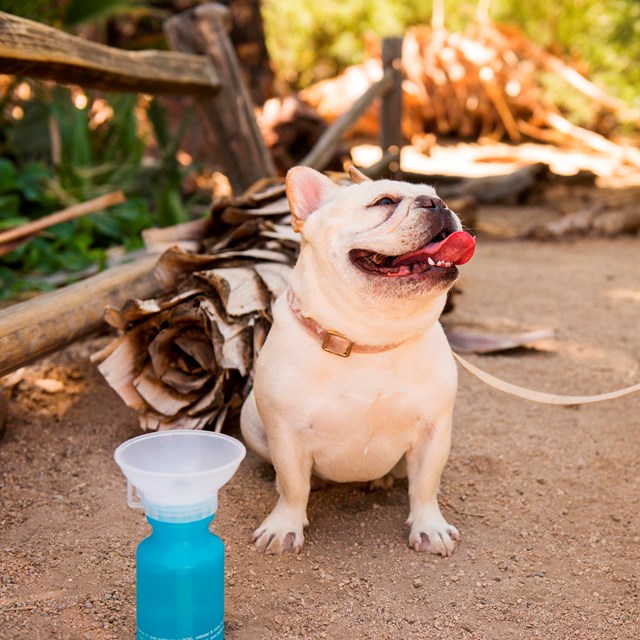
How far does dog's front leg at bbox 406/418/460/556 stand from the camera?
2035 mm

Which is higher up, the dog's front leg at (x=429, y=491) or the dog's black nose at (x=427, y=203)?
the dog's black nose at (x=427, y=203)

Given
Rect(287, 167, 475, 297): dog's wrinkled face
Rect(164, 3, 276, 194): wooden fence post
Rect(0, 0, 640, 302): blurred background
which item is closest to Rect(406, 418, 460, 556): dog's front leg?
Rect(287, 167, 475, 297): dog's wrinkled face

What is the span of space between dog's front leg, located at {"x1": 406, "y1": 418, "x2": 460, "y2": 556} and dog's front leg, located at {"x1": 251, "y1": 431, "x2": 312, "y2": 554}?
263 mm

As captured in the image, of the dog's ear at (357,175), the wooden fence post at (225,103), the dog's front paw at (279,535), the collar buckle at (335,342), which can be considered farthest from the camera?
the wooden fence post at (225,103)

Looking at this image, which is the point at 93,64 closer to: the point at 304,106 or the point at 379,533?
the point at 379,533

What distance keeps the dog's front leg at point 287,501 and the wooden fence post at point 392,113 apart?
4.35 meters

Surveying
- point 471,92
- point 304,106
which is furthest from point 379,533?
point 471,92

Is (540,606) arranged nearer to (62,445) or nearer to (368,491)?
(368,491)

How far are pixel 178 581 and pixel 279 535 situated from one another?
0.58 meters

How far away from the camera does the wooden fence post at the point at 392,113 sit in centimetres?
614

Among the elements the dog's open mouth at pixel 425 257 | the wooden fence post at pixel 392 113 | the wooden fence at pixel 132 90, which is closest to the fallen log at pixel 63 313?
the wooden fence at pixel 132 90

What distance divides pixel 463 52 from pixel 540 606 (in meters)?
9.91

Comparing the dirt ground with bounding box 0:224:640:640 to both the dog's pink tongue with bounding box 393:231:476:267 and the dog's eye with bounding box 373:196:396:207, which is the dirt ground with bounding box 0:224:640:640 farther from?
the dog's eye with bounding box 373:196:396:207

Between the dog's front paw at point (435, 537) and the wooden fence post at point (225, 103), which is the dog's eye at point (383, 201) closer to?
the dog's front paw at point (435, 537)
